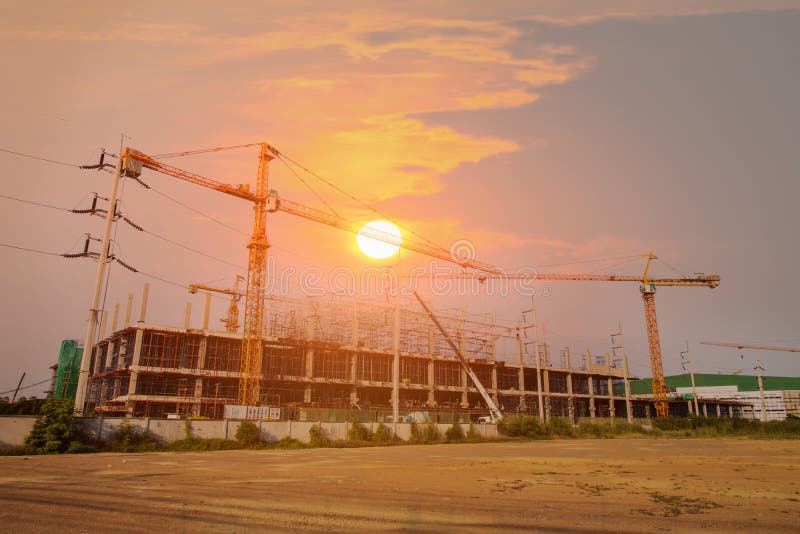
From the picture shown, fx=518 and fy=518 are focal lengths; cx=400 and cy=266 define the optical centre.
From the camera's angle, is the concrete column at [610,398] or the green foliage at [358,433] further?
the concrete column at [610,398]

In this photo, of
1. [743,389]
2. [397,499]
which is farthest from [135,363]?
[743,389]

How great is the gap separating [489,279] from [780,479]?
76046 millimetres

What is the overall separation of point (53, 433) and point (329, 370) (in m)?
44.0

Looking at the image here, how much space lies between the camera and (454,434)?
41250mm

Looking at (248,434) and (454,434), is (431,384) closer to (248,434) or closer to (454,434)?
(454,434)

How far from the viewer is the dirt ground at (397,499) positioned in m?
8.56

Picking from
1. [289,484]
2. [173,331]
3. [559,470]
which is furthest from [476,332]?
[289,484]

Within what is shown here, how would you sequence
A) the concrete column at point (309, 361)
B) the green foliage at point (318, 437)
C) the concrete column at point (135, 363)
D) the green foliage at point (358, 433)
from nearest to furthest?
the green foliage at point (318, 437)
the green foliage at point (358, 433)
the concrete column at point (135, 363)
the concrete column at point (309, 361)

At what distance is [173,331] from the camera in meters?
58.4

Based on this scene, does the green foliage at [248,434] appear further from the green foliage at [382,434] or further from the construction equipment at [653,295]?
the construction equipment at [653,295]

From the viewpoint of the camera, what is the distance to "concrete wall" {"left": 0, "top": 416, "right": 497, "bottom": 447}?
2538 cm

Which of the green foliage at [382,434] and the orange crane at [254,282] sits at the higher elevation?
the orange crane at [254,282]

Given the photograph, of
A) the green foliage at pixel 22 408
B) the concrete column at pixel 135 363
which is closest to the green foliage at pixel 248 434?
the concrete column at pixel 135 363

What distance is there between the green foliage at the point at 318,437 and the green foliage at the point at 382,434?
12.5ft
